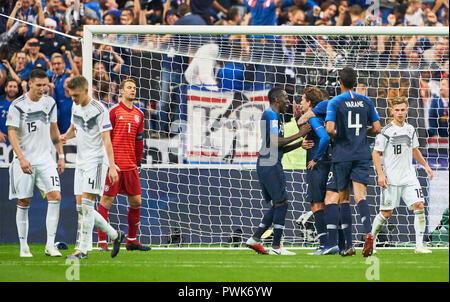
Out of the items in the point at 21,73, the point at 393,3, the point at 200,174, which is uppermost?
the point at 393,3

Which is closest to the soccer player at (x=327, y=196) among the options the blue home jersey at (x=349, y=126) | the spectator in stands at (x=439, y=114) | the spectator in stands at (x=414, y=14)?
the blue home jersey at (x=349, y=126)

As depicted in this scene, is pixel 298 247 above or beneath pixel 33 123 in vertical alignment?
beneath

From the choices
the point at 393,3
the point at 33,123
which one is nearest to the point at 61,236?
the point at 33,123

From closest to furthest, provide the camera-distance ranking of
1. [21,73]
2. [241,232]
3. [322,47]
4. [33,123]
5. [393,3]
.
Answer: [33,123] < [322,47] < [241,232] < [21,73] < [393,3]

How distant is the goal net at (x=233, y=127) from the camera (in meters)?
10.8

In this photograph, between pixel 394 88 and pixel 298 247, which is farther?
pixel 394 88

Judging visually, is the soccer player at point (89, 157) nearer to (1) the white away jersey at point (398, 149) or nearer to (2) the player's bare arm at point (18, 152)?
(2) the player's bare arm at point (18, 152)

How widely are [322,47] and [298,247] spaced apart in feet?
8.81

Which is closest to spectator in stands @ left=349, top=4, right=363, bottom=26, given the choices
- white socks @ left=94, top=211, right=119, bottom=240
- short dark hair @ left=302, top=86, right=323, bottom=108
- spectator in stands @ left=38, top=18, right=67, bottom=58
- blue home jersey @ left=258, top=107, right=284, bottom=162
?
spectator in stands @ left=38, top=18, right=67, bottom=58

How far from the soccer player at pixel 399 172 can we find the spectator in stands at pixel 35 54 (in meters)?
5.76

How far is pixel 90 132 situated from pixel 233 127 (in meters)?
4.10

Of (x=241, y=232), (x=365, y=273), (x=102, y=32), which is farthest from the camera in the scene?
(x=241, y=232)

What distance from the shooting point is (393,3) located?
46.7ft

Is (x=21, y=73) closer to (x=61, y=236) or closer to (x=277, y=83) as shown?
(x=61, y=236)
